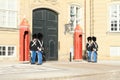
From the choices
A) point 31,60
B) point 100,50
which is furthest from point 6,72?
point 100,50

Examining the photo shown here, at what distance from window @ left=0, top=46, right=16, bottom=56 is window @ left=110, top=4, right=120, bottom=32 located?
850cm

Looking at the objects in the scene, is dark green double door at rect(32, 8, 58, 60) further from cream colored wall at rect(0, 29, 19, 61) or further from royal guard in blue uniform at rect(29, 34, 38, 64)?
royal guard in blue uniform at rect(29, 34, 38, 64)

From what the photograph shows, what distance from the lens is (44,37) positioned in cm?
2625

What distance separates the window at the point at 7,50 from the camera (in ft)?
77.8

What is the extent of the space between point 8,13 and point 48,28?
11.8ft

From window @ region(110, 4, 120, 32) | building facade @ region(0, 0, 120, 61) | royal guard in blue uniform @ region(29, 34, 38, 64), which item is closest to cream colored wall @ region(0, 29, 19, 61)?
building facade @ region(0, 0, 120, 61)

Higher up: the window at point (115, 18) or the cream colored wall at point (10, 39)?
the window at point (115, 18)

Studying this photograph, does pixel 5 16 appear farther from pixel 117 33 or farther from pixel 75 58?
pixel 117 33

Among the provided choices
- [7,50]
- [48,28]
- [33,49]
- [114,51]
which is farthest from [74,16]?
[33,49]

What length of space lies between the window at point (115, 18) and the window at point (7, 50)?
27.9 ft

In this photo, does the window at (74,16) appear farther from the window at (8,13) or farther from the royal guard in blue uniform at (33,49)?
the royal guard in blue uniform at (33,49)

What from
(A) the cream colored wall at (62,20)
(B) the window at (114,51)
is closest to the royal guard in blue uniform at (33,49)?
(A) the cream colored wall at (62,20)

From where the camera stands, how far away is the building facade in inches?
946

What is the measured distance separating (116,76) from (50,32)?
31.6 ft
